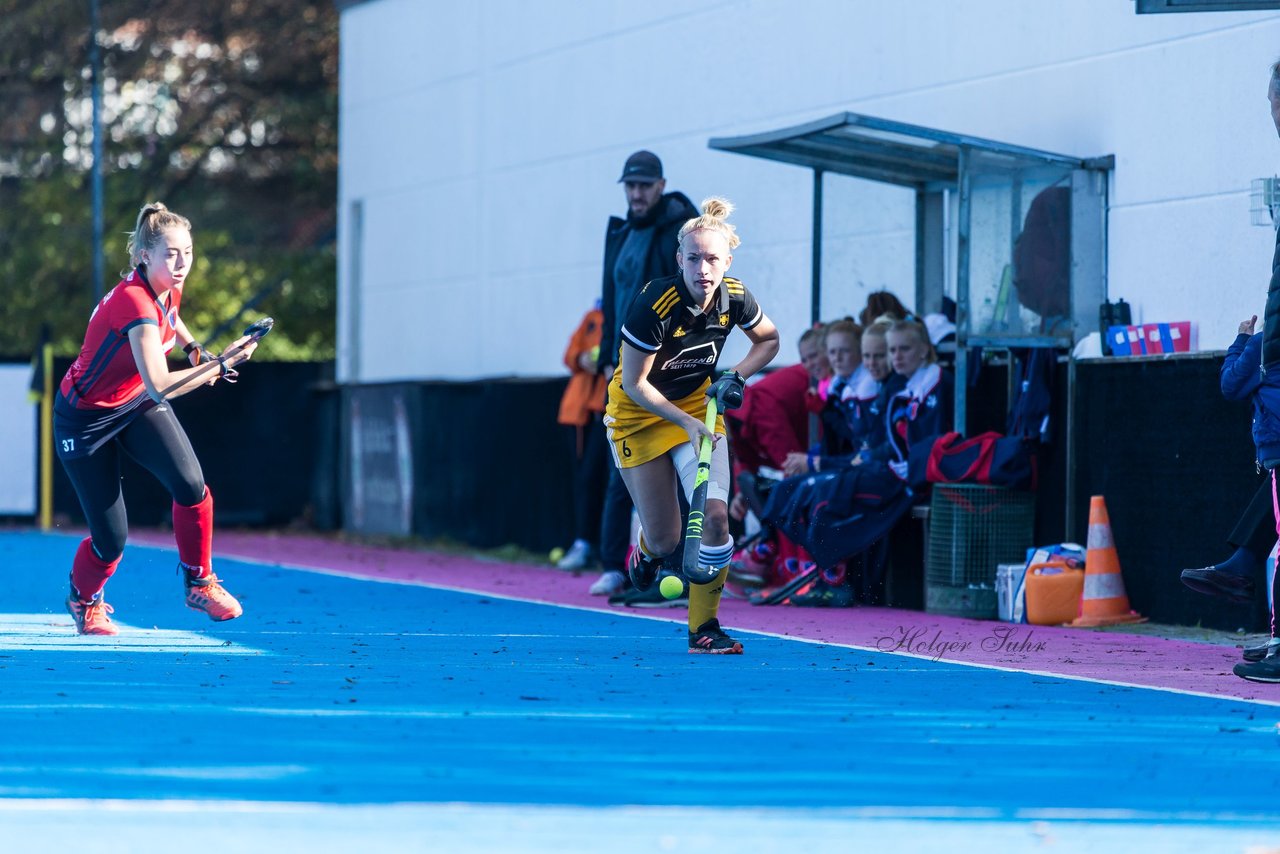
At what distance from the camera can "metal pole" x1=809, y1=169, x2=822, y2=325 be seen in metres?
14.0

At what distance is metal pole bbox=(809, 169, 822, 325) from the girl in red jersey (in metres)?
5.28

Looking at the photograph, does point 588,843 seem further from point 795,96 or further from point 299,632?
point 795,96

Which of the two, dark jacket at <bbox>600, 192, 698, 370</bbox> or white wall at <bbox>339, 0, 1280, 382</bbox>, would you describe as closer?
white wall at <bbox>339, 0, 1280, 382</bbox>

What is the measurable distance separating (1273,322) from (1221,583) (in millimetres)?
1226

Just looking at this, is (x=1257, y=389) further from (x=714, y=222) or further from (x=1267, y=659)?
(x=714, y=222)

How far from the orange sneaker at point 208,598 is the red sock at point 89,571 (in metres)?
0.36

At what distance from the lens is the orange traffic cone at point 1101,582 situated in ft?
36.5

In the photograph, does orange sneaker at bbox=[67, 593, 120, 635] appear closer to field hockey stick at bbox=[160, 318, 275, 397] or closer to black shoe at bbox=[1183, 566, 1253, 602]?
field hockey stick at bbox=[160, 318, 275, 397]

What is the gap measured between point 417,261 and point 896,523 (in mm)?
10316

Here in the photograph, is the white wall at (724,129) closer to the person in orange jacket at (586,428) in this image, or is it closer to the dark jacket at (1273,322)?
the person in orange jacket at (586,428)

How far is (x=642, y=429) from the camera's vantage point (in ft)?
30.6

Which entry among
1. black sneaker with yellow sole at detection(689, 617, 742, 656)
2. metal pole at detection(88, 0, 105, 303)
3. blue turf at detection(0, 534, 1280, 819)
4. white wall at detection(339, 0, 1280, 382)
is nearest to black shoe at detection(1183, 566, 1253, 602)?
blue turf at detection(0, 534, 1280, 819)

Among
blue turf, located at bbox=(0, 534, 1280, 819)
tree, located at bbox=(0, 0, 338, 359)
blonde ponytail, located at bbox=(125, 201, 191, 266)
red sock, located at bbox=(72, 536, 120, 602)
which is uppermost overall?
tree, located at bbox=(0, 0, 338, 359)

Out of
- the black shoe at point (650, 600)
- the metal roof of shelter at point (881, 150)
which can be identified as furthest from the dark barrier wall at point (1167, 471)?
the black shoe at point (650, 600)
